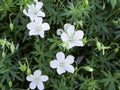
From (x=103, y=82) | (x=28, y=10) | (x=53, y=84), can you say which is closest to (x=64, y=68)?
(x=53, y=84)

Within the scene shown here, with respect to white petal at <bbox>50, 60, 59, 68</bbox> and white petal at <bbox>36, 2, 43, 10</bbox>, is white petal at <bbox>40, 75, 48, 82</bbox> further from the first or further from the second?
white petal at <bbox>36, 2, 43, 10</bbox>

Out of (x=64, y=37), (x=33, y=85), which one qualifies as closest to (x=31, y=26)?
(x=64, y=37)

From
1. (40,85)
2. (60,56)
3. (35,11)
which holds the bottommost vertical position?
(40,85)

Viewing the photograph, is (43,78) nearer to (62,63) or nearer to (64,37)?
(62,63)

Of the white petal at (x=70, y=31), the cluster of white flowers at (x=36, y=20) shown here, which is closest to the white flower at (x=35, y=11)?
the cluster of white flowers at (x=36, y=20)

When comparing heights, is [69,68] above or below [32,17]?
below

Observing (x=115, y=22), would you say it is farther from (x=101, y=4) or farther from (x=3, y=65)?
(x=3, y=65)

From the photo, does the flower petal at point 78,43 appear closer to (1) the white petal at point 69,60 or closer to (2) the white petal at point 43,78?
(1) the white petal at point 69,60
